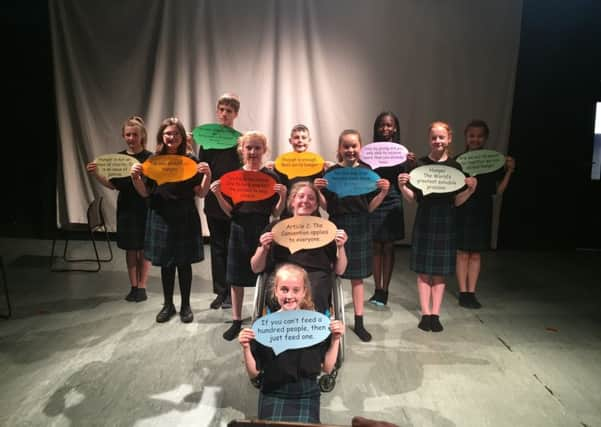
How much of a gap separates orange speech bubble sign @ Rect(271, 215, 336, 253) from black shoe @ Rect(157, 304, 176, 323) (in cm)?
136

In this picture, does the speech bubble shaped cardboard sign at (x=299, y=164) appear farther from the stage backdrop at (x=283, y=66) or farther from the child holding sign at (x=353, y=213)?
the stage backdrop at (x=283, y=66)

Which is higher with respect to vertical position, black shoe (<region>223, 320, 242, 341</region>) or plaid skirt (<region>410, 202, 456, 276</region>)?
plaid skirt (<region>410, 202, 456, 276</region>)

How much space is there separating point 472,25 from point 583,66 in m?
1.29

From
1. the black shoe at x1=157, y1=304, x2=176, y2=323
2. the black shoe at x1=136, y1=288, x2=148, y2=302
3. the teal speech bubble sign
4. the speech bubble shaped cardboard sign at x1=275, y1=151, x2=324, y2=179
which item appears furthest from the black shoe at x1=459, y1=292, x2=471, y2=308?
the black shoe at x1=136, y1=288, x2=148, y2=302

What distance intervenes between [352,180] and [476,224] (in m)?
1.20

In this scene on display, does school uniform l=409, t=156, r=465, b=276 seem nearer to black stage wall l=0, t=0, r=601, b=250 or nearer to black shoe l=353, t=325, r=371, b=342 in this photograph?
black shoe l=353, t=325, r=371, b=342

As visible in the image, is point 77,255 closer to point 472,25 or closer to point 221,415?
point 221,415

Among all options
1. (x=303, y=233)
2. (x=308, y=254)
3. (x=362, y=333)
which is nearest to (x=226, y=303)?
(x=362, y=333)

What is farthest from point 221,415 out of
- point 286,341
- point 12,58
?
point 12,58

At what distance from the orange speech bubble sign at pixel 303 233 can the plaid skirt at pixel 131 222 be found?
152 cm

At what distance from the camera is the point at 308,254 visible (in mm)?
2014

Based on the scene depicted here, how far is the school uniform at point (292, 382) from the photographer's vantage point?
162 cm

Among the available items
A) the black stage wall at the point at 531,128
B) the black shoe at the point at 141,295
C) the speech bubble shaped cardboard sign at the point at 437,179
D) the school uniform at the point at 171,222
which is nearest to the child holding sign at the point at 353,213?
the speech bubble shaped cardboard sign at the point at 437,179

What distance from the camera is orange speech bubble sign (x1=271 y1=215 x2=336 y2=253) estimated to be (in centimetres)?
190
